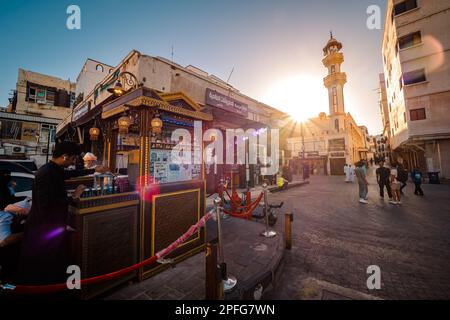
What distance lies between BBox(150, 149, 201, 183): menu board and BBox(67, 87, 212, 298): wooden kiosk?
35 millimetres

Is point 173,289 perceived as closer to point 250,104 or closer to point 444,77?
point 250,104

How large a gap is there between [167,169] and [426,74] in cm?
2481

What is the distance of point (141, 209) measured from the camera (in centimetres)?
327

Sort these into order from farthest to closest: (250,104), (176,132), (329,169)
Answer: (329,169)
(250,104)
(176,132)

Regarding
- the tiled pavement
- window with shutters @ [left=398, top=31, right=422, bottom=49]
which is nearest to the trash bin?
window with shutters @ [left=398, top=31, right=422, bottom=49]

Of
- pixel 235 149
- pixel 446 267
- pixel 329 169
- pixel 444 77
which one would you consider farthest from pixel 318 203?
pixel 329 169

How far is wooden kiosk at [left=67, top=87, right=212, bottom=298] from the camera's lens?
8.86 ft

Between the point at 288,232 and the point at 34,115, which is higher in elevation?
the point at 34,115

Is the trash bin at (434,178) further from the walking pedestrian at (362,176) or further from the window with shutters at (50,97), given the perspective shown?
the window with shutters at (50,97)

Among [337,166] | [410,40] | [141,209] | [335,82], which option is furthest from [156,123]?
[335,82]

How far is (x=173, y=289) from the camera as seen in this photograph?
2.85 m

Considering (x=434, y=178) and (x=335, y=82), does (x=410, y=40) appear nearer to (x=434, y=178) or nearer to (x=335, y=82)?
(x=434, y=178)

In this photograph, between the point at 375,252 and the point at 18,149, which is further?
A: the point at 18,149

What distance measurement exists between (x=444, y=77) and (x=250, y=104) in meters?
18.2
